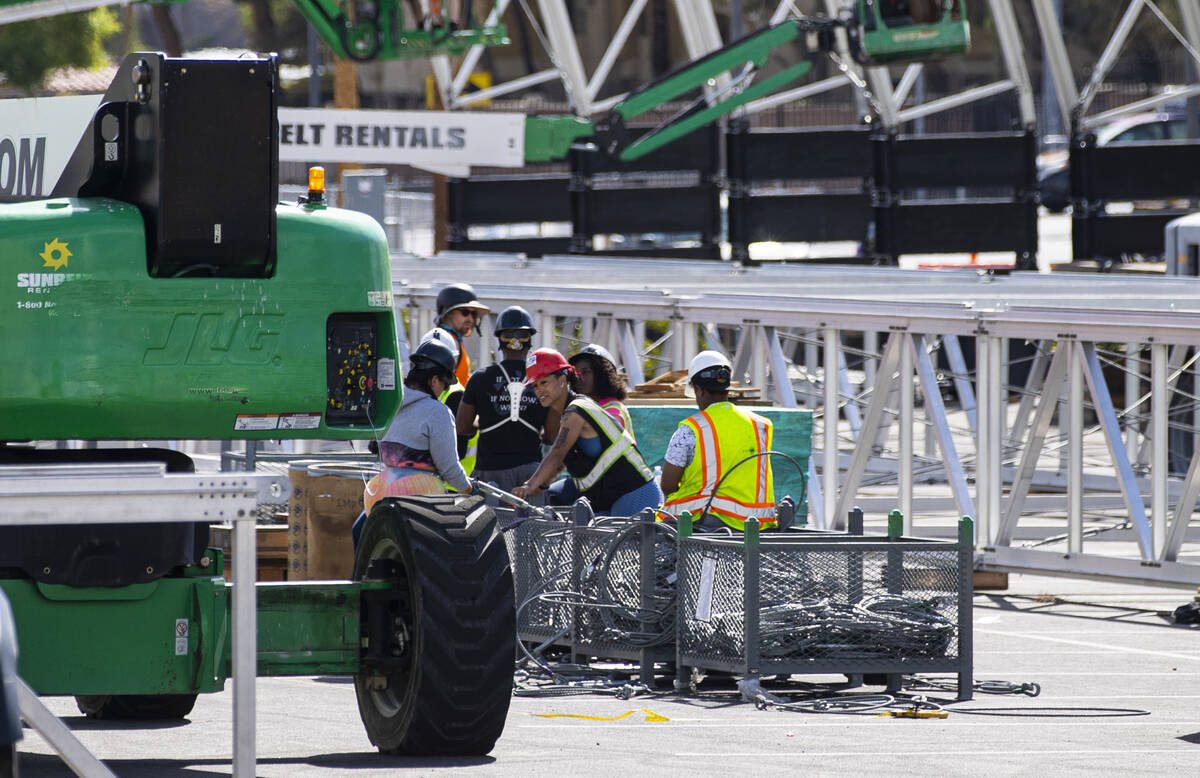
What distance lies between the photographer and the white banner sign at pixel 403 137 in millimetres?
21328

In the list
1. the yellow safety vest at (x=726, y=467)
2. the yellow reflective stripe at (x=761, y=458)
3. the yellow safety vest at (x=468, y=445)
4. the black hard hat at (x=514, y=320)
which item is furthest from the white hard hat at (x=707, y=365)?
the yellow safety vest at (x=468, y=445)

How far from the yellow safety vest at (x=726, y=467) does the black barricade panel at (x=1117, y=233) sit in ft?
57.7

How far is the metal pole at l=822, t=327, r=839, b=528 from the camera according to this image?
669 inches

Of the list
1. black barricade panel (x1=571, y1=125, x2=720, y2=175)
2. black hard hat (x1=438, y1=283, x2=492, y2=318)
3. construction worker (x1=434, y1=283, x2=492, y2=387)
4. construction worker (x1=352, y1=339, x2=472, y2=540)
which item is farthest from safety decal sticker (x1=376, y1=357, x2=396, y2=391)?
black barricade panel (x1=571, y1=125, x2=720, y2=175)

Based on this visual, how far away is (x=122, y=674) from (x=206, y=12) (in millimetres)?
94592

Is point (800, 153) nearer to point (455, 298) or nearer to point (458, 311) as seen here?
point (455, 298)

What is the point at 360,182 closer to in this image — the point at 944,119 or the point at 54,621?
the point at 54,621

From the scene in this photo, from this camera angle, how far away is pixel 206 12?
328 feet

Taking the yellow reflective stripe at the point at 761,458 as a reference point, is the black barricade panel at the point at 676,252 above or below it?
above

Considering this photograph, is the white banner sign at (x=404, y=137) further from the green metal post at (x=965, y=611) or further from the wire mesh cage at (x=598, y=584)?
the green metal post at (x=965, y=611)

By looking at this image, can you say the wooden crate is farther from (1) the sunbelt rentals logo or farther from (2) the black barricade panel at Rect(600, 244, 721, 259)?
(2) the black barricade panel at Rect(600, 244, 721, 259)

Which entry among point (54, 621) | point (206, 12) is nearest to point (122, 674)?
point (54, 621)

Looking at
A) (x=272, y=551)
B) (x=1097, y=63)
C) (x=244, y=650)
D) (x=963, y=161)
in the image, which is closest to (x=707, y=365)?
(x=272, y=551)

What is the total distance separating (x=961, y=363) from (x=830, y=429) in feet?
16.2
